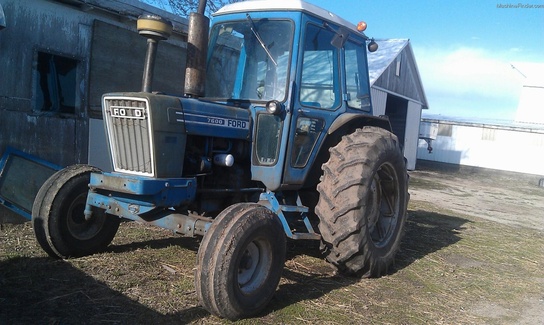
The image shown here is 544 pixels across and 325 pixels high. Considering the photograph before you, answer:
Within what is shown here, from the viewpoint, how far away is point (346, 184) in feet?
14.2

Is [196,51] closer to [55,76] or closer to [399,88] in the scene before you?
[55,76]

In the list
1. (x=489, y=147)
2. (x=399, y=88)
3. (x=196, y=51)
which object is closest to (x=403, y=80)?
(x=399, y=88)

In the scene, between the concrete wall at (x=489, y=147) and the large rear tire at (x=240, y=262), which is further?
the concrete wall at (x=489, y=147)

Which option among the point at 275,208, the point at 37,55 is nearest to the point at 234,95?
the point at 275,208

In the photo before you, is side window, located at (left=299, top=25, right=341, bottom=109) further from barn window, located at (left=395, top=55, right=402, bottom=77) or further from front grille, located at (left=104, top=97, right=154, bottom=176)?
barn window, located at (left=395, top=55, right=402, bottom=77)

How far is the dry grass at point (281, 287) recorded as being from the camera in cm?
358

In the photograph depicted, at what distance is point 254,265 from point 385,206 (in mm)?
2284

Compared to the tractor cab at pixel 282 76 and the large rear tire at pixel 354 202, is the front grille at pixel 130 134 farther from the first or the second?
the large rear tire at pixel 354 202

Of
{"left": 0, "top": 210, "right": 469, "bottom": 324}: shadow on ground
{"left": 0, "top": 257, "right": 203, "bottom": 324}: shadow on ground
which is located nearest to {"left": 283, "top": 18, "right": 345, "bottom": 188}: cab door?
{"left": 0, "top": 210, "right": 469, "bottom": 324}: shadow on ground

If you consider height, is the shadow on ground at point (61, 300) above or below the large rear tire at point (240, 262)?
below

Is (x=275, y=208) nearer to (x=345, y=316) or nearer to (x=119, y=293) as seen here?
(x=345, y=316)

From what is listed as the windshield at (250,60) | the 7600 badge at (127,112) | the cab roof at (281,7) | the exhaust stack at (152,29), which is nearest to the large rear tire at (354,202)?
the windshield at (250,60)

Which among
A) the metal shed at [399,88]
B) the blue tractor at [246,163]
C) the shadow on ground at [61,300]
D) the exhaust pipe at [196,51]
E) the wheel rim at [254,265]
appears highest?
the metal shed at [399,88]

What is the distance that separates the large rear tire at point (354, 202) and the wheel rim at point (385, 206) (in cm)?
8
